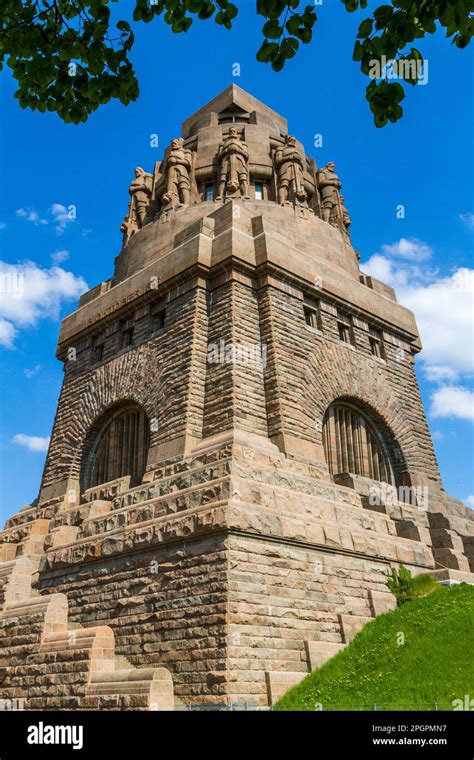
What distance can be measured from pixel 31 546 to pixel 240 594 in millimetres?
8023

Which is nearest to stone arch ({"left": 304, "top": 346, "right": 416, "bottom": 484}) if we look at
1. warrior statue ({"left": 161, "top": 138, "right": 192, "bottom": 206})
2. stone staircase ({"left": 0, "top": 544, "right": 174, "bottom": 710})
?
stone staircase ({"left": 0, "top": 544, "right": 174, "bottom": 710})

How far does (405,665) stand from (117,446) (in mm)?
11120

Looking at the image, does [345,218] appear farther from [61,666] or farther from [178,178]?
[61,666]

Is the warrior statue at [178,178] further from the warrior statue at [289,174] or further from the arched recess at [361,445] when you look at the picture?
the arched recess at [361,445]

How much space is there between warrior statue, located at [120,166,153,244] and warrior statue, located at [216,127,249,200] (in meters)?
A: 3.75

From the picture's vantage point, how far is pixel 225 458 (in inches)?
559

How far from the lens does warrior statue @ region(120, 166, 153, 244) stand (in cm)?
2573

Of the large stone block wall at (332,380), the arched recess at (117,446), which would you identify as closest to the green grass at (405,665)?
the large stone block wall at (332,380)

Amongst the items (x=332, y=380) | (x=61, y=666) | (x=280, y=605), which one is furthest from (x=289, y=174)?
(x=61, y=666)

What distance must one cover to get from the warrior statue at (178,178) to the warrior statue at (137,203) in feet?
5.33
